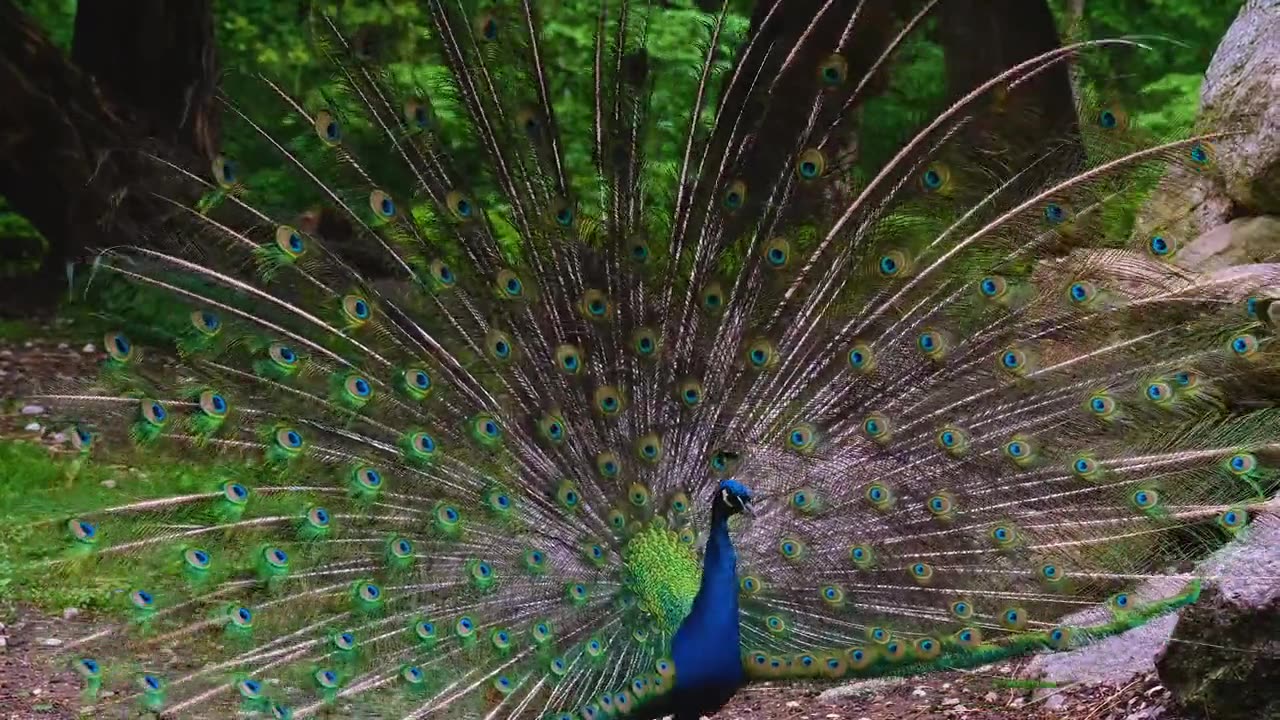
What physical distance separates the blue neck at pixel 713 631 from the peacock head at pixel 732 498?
Result: 131 millimetres

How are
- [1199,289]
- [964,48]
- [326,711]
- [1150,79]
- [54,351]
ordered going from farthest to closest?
[1150,79]
[54,351]
[964,48]
[1199,289]
[326,711]

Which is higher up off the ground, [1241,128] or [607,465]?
[1241,128]

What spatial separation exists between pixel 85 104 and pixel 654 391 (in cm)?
636

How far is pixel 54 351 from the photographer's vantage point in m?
8.93

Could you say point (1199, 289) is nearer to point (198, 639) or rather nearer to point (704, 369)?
point (704, 369)

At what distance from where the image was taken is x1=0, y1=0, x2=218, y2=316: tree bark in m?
9.29

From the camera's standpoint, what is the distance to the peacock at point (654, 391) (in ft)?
13.6

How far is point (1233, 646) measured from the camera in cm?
369

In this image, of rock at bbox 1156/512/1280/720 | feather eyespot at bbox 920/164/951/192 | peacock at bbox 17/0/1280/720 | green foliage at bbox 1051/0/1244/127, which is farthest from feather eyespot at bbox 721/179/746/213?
green foliage at bbox 1051/0/1244/127

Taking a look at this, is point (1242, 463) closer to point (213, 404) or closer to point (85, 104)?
point (213, 404)

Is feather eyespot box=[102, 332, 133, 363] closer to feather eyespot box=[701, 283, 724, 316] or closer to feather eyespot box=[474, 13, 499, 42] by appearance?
feather eyespot box=[474, 13, 499, 42]

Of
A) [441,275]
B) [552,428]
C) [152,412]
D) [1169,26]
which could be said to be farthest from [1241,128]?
[1169,26]

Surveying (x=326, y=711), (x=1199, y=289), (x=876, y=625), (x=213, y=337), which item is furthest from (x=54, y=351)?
(x=1199, y=289)

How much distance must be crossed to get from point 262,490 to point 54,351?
17.6 ft
